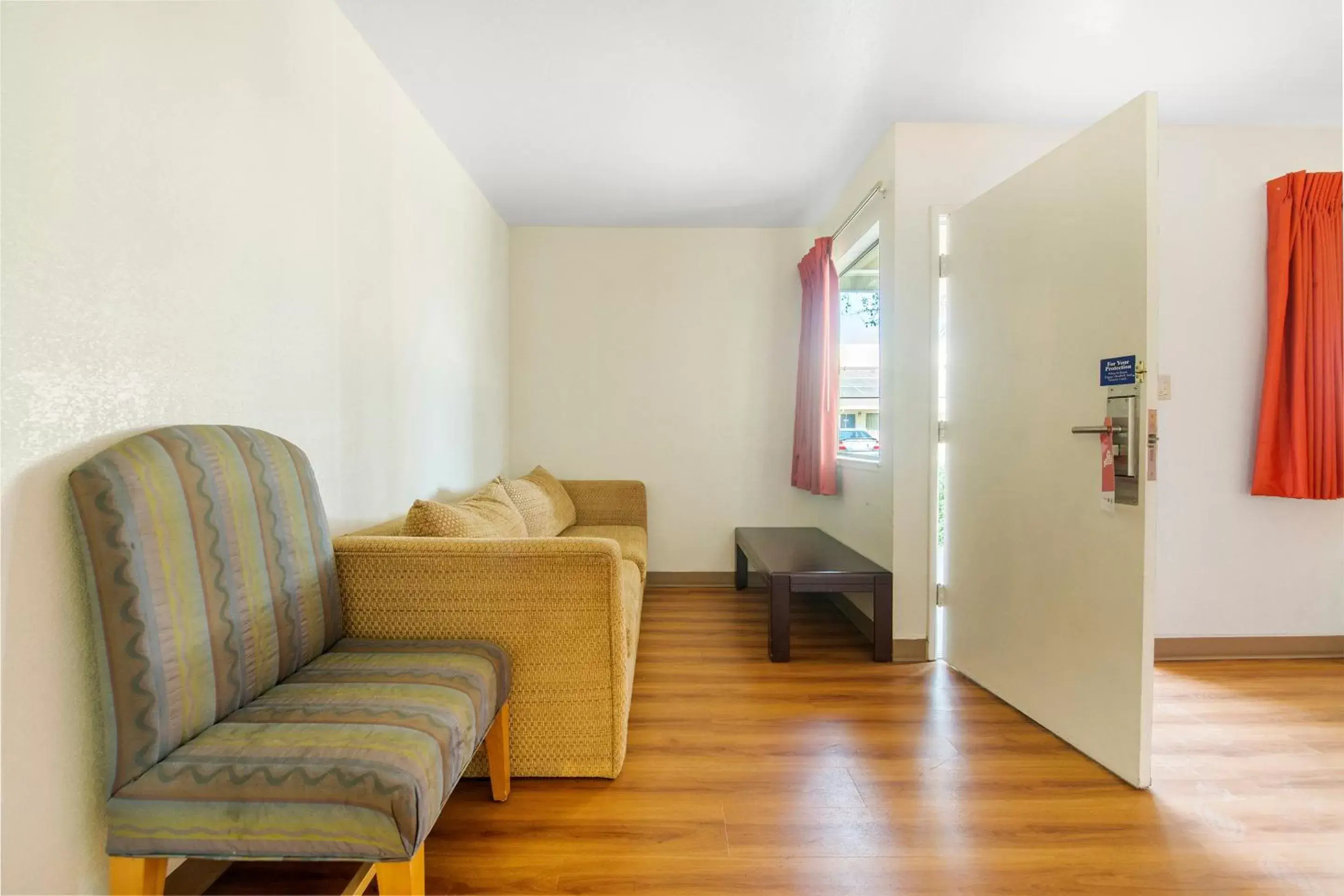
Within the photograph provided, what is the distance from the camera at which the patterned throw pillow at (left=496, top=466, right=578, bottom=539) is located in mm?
2881

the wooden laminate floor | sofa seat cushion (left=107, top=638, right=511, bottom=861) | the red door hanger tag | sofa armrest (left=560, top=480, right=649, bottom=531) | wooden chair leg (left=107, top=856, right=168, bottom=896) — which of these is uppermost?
the red door hanger tag

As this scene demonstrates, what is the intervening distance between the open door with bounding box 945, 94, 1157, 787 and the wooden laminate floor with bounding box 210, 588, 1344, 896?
0.14m

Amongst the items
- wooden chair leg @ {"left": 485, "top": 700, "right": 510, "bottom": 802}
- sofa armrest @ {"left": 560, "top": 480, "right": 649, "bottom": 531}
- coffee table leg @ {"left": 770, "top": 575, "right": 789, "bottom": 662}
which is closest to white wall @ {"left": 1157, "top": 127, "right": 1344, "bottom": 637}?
coffee table leg @ {"left": 770, "top": 575, "right": 789, "bottom": 662}

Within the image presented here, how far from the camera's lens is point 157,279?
1194mm

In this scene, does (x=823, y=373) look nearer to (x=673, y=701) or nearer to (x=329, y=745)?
(x=673, y=701)

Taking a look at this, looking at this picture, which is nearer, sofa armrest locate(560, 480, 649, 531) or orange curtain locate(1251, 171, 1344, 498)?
orange curtain locate(1251, 171, 1344, 498)

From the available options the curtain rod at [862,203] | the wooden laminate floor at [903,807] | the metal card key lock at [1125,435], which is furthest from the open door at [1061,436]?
the curtain rod at [862,203]

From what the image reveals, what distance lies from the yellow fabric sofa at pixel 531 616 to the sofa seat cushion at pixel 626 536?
1.18 meters

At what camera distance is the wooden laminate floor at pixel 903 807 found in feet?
4.29

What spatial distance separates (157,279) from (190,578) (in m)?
0.63

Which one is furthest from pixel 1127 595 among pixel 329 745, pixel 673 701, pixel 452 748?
pixel 329 745

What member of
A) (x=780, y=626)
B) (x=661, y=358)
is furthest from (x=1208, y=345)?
(x=661, y=358)

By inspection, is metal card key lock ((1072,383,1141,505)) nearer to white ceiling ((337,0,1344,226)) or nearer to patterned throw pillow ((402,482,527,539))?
white ceiling ((337,0,1344,226))

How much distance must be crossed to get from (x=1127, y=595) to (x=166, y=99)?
2.74 meters
